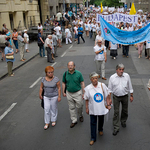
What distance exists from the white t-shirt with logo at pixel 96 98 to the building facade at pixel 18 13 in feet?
61.3

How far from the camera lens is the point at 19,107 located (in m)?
7.23

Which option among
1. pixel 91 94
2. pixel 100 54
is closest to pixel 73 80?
pixel 91 94

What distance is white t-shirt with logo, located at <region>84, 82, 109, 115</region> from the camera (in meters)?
4.55

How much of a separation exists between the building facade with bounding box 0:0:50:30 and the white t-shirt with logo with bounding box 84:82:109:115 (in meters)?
18.7

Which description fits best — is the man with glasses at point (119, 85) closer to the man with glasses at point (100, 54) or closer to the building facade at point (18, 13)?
the man with glasses at point (100, 54)

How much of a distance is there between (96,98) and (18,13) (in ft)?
71.7

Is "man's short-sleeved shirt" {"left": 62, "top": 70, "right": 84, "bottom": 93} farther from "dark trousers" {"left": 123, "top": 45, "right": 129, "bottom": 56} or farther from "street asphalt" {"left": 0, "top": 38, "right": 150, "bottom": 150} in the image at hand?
"dark trousers" {"left": 123, "top": 45, "right": 129, "bottom": 56}

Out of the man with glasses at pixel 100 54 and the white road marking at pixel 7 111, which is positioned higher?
the man with glasses at pixel 100 54

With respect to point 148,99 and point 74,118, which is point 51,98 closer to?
point 74,118

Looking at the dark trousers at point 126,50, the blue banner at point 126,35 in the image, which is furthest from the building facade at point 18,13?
the blue banner at point 126,35

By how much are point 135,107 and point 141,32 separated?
385cm

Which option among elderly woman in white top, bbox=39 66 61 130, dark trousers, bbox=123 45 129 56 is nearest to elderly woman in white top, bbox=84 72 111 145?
elderly woman in white top, bbox=39 66 61 130

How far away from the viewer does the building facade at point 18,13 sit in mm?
21269

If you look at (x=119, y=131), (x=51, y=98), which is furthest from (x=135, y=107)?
(x=51, y=98)
